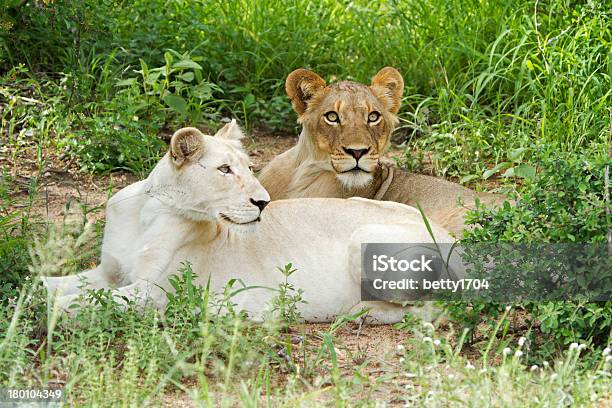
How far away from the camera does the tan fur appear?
23.2 feet

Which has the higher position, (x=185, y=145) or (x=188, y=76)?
(x=185, y=145)

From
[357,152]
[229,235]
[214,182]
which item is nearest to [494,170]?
[357,152]

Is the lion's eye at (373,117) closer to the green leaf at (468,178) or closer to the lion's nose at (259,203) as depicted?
the green leaf at (468,178)

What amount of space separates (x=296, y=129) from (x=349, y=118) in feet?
7.25

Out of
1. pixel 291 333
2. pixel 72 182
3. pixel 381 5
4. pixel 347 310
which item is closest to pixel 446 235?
pixel 347 310

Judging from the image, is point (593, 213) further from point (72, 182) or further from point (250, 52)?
point (250, 52)

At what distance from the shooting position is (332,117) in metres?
7.20

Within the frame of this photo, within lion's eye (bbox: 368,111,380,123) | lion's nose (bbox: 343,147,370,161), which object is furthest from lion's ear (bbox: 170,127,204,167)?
lion's eye (bbox: 368,111,380,123)

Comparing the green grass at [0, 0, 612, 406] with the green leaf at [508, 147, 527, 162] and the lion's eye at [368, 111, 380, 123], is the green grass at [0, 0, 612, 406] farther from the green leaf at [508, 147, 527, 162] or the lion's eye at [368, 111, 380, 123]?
the lion's eye at [368, 111, 380, 123]

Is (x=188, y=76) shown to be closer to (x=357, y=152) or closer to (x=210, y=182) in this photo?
(x=357, y=152)

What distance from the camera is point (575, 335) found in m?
4.94

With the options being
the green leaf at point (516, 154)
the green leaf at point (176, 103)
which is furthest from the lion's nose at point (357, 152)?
the green leaf at point (176, 103)

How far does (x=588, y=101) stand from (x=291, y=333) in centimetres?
334

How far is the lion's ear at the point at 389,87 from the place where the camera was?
7.46 meters
